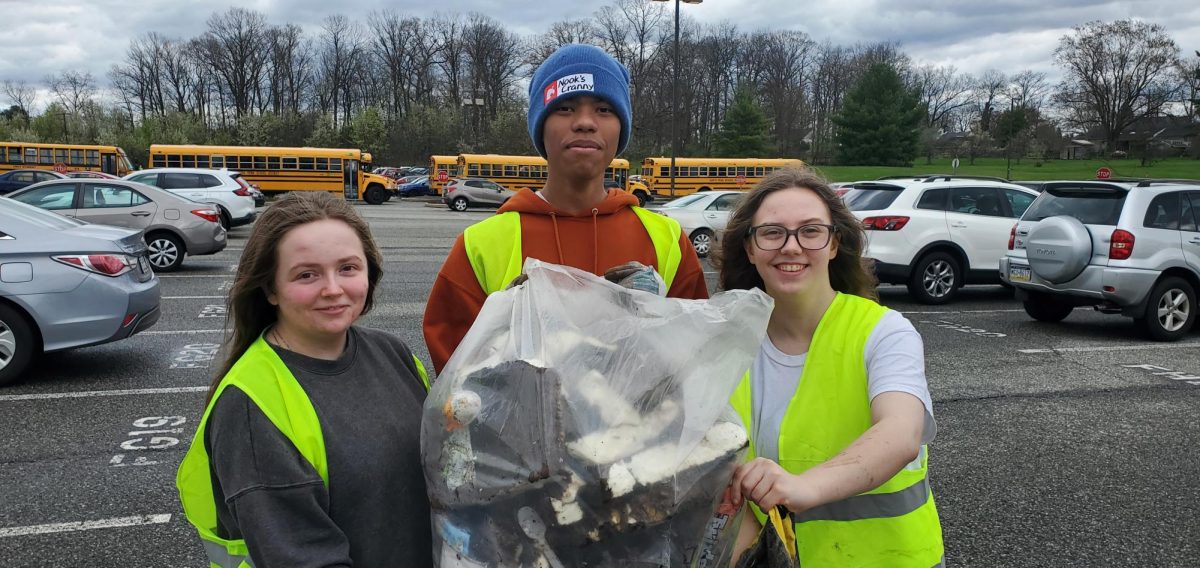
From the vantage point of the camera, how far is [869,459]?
4.79 feet

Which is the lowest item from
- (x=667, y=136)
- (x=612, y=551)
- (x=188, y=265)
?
(x=188, y=265)

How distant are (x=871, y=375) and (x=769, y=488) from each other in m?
0.42

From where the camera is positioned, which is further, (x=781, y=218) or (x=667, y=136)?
(x=667, y=136)

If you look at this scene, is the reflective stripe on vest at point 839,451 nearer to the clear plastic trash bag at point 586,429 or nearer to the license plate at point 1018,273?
the clear plastic trash bag at point 586,429

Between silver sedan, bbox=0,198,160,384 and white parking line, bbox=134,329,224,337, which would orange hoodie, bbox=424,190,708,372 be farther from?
white parking line, bbox=134,329,224,337

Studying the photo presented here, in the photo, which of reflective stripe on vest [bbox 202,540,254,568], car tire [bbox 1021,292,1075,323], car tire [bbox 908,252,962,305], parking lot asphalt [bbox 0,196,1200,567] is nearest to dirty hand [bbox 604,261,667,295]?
reflective stripe on vest [bbox 202,540,254,568]

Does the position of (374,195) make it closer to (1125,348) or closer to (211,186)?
(211,186)

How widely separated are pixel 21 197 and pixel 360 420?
14246 mm

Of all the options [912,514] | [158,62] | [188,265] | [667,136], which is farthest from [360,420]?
[158,62]

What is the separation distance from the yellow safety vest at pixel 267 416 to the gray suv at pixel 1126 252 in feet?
28.5

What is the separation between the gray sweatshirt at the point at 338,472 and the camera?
53.1 inches

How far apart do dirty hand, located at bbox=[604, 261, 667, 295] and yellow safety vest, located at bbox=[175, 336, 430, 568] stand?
62cm

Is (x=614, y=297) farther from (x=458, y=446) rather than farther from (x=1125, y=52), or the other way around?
(x=1125, y=52)

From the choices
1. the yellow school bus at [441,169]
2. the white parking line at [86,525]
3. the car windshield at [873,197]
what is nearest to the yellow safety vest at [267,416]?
the white parking line at [86,525]
